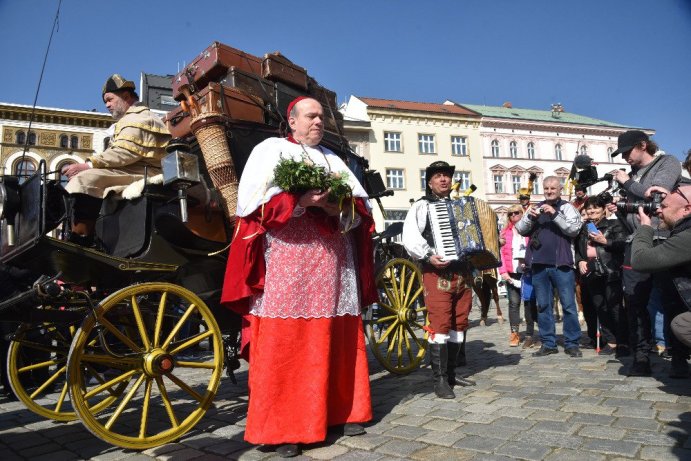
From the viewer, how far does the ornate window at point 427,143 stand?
117ft

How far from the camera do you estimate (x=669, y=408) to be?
127 inches

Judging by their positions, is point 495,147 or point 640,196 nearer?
point 640,196

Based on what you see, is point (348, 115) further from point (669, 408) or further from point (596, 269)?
point (669, 408)

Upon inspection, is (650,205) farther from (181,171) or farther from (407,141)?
(407,141)

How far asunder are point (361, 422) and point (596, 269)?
3962 millimetres

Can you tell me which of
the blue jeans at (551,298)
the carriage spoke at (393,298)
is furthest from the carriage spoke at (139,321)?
the blue jeans at (551,298)

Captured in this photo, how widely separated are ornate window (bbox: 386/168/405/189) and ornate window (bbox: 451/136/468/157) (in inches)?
187

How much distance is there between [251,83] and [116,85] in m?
1.19

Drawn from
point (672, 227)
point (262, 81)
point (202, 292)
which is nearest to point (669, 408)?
point (672, 227)

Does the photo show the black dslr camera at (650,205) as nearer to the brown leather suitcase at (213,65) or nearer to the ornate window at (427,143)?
the brown leather suitcase at (213,65)

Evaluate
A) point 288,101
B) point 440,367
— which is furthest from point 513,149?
point 440,367

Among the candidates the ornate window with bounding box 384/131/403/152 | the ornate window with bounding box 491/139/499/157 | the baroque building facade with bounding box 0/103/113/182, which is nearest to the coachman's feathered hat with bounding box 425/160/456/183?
the baroque building facade with bounding box 0/103/113/182

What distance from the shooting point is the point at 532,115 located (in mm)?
42812

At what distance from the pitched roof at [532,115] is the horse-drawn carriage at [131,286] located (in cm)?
3665
